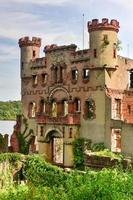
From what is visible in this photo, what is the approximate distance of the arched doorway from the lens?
37062 millimetres

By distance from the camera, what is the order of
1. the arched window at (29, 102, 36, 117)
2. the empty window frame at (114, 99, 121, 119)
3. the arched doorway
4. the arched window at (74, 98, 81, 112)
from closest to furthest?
the empty window frame at (114, 99, 121, 119), the arched window at (74, 98, 81, 112), the arched doorway, the arched window at (29, 102, 36, 117)

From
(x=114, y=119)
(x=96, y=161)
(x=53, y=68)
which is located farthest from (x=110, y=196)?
(x=53, y=68)

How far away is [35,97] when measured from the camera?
3997cm

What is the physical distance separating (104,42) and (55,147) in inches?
407

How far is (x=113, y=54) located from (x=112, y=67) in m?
0.99

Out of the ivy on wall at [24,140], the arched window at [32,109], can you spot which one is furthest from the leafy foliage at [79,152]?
the arched window at [32,109]

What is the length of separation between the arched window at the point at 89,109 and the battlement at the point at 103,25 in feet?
17.6

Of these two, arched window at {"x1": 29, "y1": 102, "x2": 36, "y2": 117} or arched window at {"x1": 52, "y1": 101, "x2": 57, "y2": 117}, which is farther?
arched window at {"x1": 29, "y1": 102, "x2": 36, "y2": 117}

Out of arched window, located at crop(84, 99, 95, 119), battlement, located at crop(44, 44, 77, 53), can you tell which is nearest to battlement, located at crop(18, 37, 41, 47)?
battlement, located at crop(44, 44, 77, 53)

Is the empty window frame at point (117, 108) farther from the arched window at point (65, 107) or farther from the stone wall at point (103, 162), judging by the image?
the stone wall at point (103, 162)

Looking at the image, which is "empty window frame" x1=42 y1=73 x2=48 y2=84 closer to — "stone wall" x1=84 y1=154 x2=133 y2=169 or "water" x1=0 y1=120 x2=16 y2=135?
"stone wall" x1=84 y1=154 x2=133 y2=169

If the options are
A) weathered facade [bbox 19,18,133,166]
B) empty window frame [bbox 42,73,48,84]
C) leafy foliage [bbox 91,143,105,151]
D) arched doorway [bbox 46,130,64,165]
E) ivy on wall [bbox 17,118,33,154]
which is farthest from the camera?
ivy on wall [bbox 17,118,33,154]

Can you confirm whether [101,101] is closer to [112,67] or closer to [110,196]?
[112,67]

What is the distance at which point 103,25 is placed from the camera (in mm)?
33688
